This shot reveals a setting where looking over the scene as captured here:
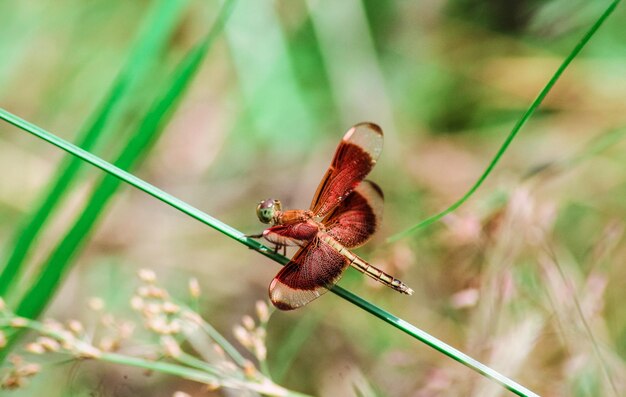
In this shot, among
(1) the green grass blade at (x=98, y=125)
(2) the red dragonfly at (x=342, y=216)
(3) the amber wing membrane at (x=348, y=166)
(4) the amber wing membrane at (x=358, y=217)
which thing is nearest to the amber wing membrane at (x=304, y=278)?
(2) the red dragonfly at (x=342, y=216)

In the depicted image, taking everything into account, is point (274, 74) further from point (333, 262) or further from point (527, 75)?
point (333, 262)

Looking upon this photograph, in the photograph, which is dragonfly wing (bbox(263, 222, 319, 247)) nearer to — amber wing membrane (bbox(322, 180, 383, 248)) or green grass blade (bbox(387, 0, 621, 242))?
amber wing membrane (bbox(322, 180, 383, 248))

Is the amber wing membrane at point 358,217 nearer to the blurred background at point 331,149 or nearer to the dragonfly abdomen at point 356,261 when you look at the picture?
the dragonfly abdomen at point 356,261

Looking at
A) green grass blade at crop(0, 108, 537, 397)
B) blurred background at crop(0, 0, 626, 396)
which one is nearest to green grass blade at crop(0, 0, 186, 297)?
green grass blade at crop(0, 108, 537, 397)

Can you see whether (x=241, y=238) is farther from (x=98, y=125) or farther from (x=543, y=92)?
(x=543, y=92)

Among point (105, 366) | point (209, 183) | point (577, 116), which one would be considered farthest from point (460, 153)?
point (105, 366)

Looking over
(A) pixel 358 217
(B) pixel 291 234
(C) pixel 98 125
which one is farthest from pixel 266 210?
(C) pixel 98 125
